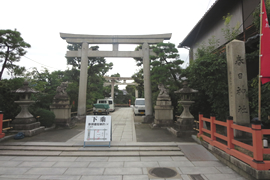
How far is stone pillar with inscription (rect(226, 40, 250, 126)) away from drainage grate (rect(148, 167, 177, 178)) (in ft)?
11.2

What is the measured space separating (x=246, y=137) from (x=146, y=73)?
790 centimetres

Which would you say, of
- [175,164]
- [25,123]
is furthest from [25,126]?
[175,164]

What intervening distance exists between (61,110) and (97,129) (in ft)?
17.5

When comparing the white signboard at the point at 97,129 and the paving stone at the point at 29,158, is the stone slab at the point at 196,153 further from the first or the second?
the paving stone at the point at 29,158

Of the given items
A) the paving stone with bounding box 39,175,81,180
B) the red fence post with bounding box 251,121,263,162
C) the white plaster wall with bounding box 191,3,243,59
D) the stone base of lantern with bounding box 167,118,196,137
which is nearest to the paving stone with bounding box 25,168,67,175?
the paving stone with bounding box 39,175,81,180

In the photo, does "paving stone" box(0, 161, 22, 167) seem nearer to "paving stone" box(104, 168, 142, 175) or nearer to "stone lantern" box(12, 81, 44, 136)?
"stone lantern" box(12, 81, 44, 136)

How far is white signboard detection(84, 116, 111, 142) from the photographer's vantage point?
584 centimetres

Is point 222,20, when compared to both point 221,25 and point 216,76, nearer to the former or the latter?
point 221,25

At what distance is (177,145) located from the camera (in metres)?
6.04

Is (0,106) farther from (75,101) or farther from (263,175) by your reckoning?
(263,175)

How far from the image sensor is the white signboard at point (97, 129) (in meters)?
5.84

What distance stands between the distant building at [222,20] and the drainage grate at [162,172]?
7403 mm

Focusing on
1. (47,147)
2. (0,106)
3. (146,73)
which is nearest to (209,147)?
(47,147)

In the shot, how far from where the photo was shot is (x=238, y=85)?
5.89 m
